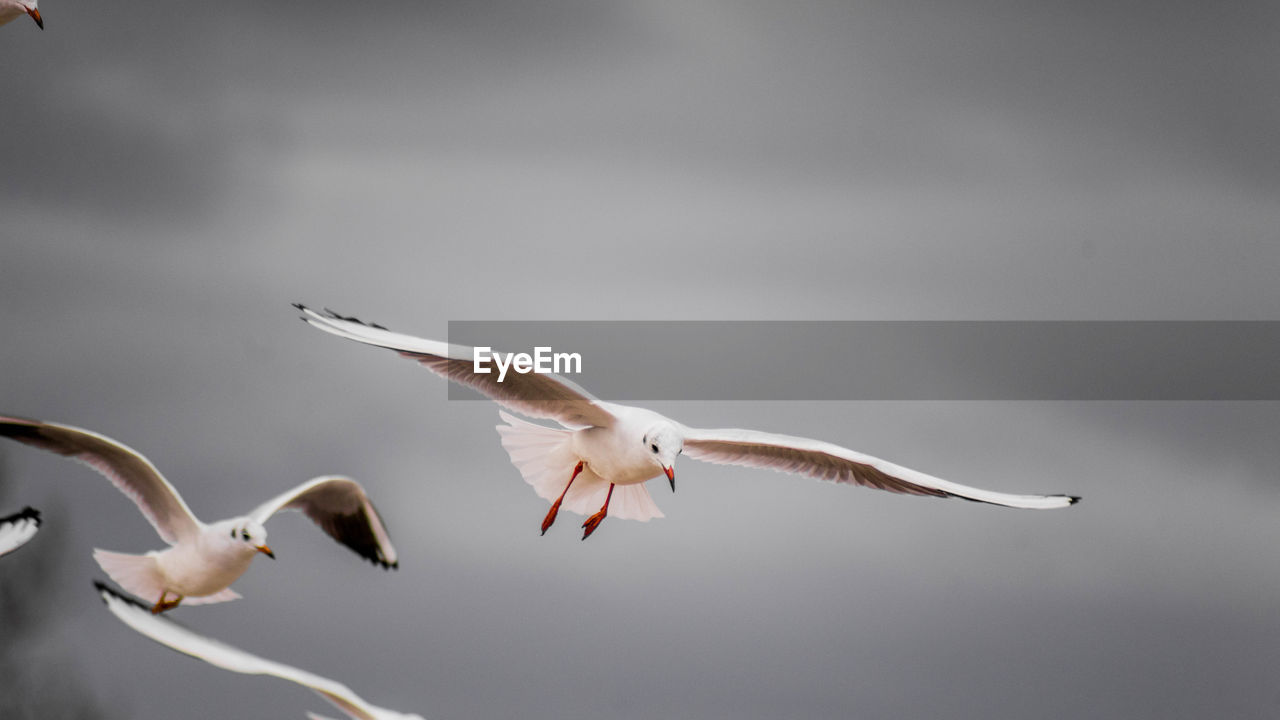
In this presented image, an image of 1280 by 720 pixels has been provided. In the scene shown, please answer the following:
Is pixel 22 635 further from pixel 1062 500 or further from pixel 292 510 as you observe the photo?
pixel 1062 500

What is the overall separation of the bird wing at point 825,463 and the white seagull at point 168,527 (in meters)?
1.11

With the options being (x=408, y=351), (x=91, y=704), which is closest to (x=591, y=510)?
(x=408, y=351)

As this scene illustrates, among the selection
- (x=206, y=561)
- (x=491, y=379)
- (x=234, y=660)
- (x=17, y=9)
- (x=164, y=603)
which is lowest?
(x=234, y=660)

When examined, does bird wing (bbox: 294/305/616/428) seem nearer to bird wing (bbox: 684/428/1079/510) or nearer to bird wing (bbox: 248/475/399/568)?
bird wing (bbox: 684/428/1079/510)

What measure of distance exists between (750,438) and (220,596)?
1.66 m

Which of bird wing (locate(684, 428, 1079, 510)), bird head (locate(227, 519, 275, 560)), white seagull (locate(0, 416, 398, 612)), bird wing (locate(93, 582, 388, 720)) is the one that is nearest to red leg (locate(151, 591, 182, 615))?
white seagull (locate(0, 416, 398, 612))

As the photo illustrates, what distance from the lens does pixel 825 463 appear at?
321 cm

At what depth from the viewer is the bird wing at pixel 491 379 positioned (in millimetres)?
2691

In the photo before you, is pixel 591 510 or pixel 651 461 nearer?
pixel 651 461

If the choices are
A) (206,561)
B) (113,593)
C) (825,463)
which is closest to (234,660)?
(113,593)

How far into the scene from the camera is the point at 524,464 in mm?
3238

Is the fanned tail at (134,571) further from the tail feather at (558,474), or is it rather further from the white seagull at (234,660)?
the tail feather at (558,474)

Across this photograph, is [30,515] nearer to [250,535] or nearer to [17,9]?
[250,535]

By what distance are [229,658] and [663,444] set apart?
109 centimetres
